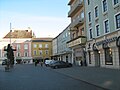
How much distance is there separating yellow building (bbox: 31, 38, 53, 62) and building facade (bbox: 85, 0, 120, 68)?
2429 inches

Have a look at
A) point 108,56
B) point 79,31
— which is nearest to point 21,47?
point 79,31

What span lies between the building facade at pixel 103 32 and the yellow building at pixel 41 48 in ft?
202

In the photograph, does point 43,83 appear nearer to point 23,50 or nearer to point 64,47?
point 64,47

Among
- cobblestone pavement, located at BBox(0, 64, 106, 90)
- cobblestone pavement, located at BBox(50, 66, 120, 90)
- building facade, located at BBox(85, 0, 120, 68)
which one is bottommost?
cobblestone pavement, located at BBox(0, 64, 106, 90)

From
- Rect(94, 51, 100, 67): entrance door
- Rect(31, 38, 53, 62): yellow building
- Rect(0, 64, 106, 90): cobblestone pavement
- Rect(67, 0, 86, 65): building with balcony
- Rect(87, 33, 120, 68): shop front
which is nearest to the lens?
Rect(0, 64, 106, 90): cobblestone pavement

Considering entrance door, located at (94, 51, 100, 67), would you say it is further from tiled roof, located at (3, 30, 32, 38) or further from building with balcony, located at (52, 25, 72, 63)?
tiled roof, located at (3, 30, 32, 38)

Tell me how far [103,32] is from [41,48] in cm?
7145

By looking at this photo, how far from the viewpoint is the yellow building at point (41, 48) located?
101 meters

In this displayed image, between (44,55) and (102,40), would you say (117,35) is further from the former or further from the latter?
(44,55)

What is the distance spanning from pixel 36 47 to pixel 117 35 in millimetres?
75876

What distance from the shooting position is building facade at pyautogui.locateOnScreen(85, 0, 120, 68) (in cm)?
2811

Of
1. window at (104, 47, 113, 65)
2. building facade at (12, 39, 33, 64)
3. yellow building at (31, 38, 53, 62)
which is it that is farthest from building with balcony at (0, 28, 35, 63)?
window at (104, 47, 113, 65)

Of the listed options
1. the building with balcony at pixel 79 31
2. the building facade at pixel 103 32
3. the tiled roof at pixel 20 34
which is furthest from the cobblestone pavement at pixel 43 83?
the tiled roof at pixel 20 34

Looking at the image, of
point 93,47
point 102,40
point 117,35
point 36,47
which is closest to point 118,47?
point 117,35
